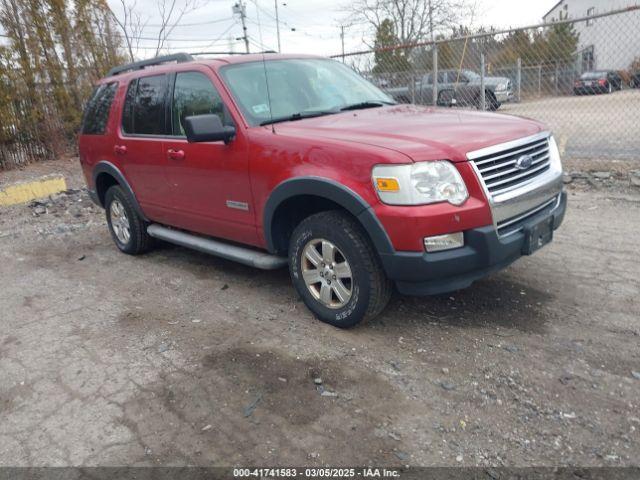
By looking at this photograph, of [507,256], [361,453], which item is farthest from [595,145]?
[361,453]

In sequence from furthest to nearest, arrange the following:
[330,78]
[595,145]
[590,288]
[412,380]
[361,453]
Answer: [595,145] → [330,78] → [590,288] → [412,380] → [361,453]

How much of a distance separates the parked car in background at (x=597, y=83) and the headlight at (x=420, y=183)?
738 cm

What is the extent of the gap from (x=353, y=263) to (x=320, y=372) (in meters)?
0.72

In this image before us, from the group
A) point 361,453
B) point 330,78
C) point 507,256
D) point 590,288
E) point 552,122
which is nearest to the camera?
point 361,453

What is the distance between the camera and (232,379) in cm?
331

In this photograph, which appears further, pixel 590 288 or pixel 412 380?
pixel 590 288

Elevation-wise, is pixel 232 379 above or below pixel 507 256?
below

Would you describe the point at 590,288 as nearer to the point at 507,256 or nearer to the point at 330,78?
the point at 507,256

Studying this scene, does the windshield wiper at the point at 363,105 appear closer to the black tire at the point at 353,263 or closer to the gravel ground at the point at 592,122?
the black tire at the point at 353,263

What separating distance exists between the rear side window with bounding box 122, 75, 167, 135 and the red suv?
18 mm

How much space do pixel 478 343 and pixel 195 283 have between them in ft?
8.71

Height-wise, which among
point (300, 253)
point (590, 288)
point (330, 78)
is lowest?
point (590, 288)

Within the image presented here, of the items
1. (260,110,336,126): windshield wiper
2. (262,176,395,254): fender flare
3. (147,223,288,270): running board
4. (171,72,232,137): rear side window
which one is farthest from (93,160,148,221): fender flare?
(262,176,395,254): fender flare

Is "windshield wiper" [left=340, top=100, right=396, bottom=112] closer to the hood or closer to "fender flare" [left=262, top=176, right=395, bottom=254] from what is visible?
the hood
